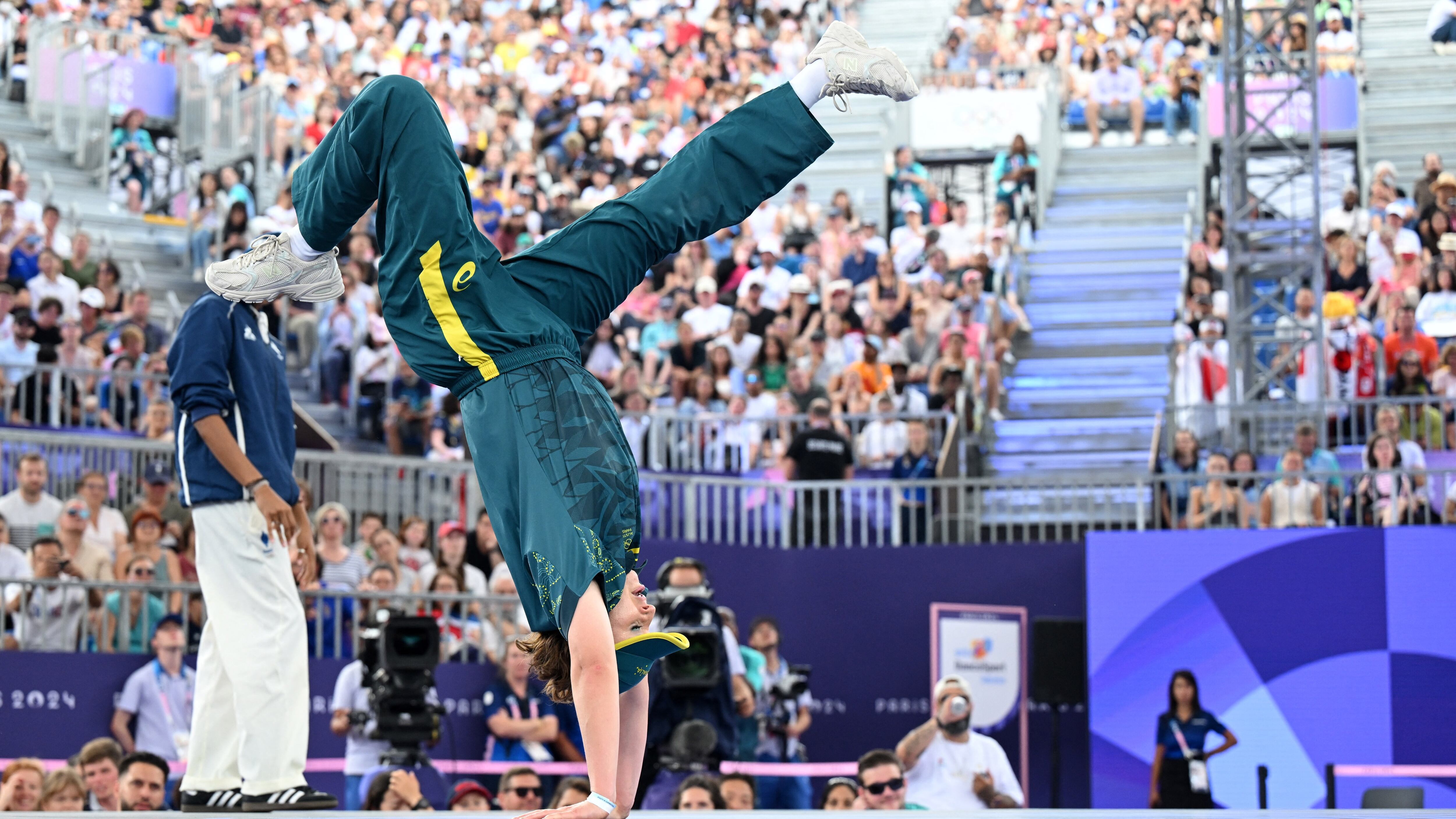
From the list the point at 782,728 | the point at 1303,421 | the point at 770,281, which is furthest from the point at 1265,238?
the point at 782,728

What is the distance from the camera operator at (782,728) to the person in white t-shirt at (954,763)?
575 mm

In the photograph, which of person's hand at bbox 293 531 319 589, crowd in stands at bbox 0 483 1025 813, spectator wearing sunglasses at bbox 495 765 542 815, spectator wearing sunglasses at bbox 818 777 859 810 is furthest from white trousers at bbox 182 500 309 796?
spectator wearing sunglasses at bbox 818 777 859 810

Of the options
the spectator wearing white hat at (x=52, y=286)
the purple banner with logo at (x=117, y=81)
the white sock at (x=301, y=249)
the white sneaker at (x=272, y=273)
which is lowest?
the white sneaker at (x=272, y=273)

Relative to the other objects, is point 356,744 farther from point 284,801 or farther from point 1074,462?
point 1074,462

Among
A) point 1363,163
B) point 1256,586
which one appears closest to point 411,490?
point 1256,586

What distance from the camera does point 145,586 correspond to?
9.02 meters

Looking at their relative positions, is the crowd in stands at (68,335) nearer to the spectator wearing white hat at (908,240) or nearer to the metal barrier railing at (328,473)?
the metal barrier railing at (328,473)

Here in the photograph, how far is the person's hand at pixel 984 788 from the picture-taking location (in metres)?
8.83

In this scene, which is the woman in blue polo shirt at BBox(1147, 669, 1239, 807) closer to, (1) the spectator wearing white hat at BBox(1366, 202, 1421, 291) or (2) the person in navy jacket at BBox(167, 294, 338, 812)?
(1) the spectator wearing white hat at BBox(1366, 202, 1421, 291)

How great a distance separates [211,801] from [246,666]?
0.39 meters

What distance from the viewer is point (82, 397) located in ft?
35.2

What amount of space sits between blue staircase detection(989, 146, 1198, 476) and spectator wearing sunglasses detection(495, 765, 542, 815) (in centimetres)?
674

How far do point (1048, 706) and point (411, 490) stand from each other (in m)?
4.29

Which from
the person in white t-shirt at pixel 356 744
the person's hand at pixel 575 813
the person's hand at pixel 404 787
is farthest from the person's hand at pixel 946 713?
the person's hand at pixel 575 813
